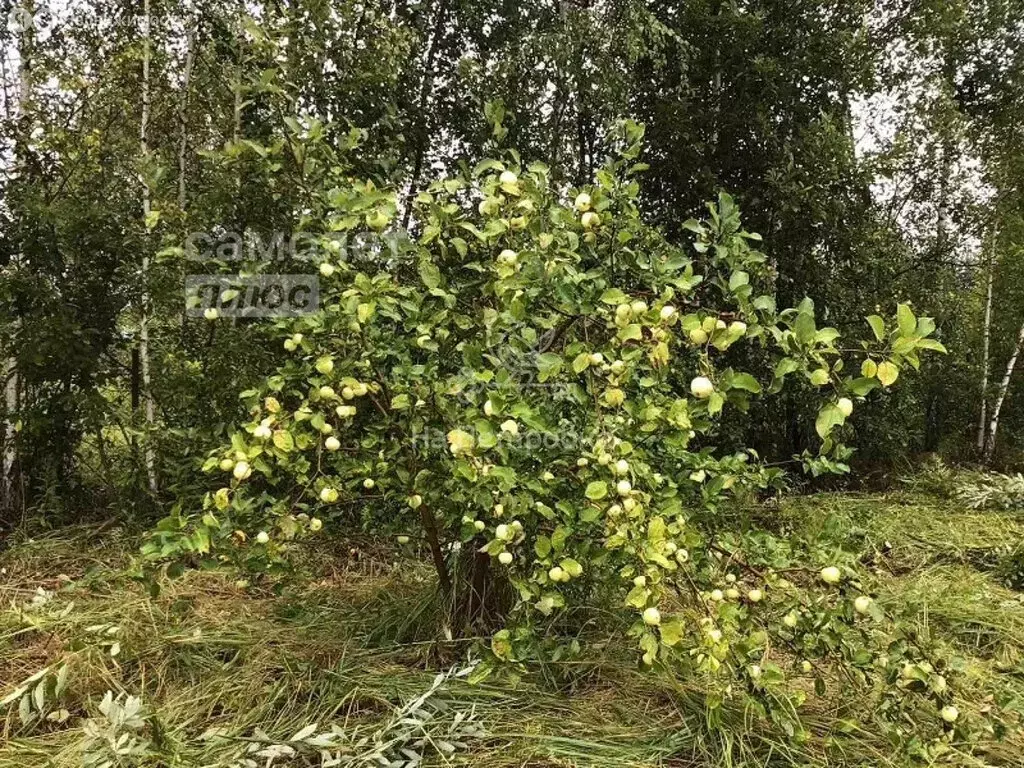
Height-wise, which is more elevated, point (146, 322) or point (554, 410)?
point (146, 322)

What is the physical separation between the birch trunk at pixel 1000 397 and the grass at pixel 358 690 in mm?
3569

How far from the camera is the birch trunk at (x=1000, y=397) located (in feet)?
18.1

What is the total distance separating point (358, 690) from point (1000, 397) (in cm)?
579

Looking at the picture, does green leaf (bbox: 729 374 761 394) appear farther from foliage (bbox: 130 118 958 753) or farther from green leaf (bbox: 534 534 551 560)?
green leaf (bbox: 534 534 551 560)

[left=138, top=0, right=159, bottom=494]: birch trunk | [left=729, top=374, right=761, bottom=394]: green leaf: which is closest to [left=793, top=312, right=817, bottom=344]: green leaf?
[left=729, top=374, right=761, bottom=394]: green leaf

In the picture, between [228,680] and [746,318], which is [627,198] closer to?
[746,318]

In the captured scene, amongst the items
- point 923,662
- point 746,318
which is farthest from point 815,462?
point 746,318

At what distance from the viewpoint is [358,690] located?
5.77 feet

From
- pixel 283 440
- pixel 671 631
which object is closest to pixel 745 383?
pixel 671 631

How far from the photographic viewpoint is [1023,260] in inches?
210

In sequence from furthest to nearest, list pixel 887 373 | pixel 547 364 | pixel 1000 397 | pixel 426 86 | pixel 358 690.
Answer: pixel 1000 397
pixel 426 86
pixel 358 690
pixel 547 364
pixel 887 373

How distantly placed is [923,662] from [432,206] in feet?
4.72

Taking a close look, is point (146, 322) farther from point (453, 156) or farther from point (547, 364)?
point (547, 364)

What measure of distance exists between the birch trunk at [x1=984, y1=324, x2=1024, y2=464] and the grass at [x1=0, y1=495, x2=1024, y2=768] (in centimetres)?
357
